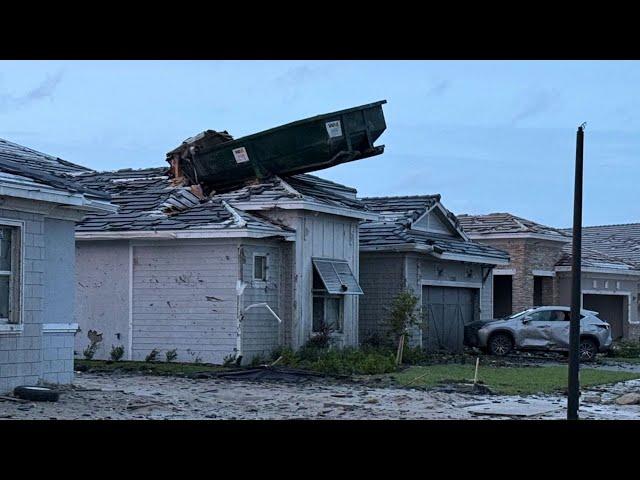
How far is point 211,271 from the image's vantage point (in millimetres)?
22656

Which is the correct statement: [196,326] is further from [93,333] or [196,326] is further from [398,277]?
[398,277]

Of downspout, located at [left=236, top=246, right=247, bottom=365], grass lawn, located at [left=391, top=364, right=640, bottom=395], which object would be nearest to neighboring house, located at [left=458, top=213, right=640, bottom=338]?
grass lawn, located at [left=391, top=364, right=640, bottom=395]

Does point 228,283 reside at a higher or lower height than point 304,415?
higher

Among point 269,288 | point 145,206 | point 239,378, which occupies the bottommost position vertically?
point 239,378

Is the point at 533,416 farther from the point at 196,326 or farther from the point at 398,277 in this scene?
the point at 398,277

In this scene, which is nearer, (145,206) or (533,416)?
(533,416)

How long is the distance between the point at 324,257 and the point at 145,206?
14.2ft

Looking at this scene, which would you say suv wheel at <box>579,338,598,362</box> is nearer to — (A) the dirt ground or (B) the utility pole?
(A) the dirt ground

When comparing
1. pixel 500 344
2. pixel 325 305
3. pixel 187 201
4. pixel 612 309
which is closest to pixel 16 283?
pixel 187 201

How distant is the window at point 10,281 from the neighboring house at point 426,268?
1383 cm

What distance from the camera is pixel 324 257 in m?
24.7
